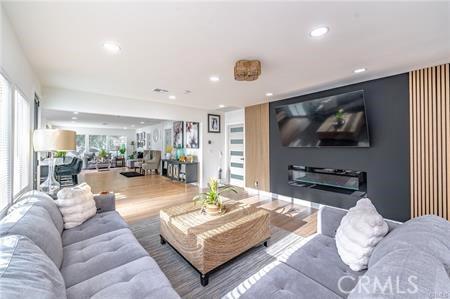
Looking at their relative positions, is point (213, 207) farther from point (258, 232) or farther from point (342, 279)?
point (342, 279)

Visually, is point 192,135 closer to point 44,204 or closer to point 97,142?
point 44,204

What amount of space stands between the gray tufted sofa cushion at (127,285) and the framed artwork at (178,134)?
20.6 ft

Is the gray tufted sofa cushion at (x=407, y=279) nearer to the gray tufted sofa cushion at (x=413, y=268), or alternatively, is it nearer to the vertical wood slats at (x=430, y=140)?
the gray tufted sofa cushion at (x=413, y=268)

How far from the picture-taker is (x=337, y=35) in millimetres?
1872

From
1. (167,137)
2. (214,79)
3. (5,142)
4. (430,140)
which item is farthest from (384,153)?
(167,137)

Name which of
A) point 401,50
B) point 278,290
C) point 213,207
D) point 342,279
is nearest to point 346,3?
point 401,50

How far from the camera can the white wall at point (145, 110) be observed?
3.67 m

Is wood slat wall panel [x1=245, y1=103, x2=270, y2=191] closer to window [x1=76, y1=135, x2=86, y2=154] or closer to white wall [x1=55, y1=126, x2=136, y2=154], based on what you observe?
white wall [x1=55, y1=126, x2=136, y2=154]

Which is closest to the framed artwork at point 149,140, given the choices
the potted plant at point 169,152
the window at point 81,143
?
the potted plant at point 169,152

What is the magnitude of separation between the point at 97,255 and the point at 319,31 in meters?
2.81

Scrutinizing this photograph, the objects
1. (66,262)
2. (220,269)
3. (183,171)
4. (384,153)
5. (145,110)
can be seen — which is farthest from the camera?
(183,171)

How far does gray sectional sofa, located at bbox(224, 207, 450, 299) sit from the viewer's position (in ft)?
2.35

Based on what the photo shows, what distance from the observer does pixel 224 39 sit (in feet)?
6.40

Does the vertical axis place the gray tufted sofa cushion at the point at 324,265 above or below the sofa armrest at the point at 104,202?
below
